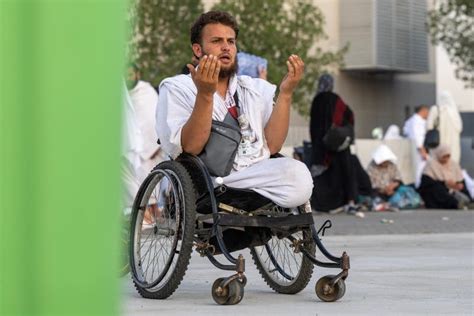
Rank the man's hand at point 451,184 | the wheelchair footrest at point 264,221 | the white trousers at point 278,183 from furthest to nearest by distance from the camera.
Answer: the man's hand at point 451,184
the white trousers at point 278,183
the wheelchair footrest at point 264,221

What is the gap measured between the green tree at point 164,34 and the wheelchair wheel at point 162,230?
30.4 m

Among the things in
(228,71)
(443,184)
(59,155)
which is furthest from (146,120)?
(59,155)

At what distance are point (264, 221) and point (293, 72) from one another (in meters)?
0.70

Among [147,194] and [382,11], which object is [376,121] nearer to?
[382,11]

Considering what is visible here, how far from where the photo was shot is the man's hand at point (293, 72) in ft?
18.4

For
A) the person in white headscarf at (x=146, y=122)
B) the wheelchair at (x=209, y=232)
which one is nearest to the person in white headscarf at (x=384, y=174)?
the person in white headscarf at (x=146, y=122)

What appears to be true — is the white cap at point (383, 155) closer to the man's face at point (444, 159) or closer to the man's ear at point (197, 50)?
the man's face at point (444, 159)

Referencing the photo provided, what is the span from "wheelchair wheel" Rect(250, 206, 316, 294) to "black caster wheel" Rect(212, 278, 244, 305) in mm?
562

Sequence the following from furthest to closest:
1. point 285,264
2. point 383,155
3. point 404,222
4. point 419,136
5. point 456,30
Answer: point 456,30, point 419,136, point 383,155, point 404,222, point 285,264

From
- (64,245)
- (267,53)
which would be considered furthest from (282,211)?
(267,53)

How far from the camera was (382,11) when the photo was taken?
4659cm

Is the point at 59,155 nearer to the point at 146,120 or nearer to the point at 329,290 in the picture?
the point at 329,290

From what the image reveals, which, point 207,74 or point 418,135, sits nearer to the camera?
point 207,74

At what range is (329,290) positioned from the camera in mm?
5578
